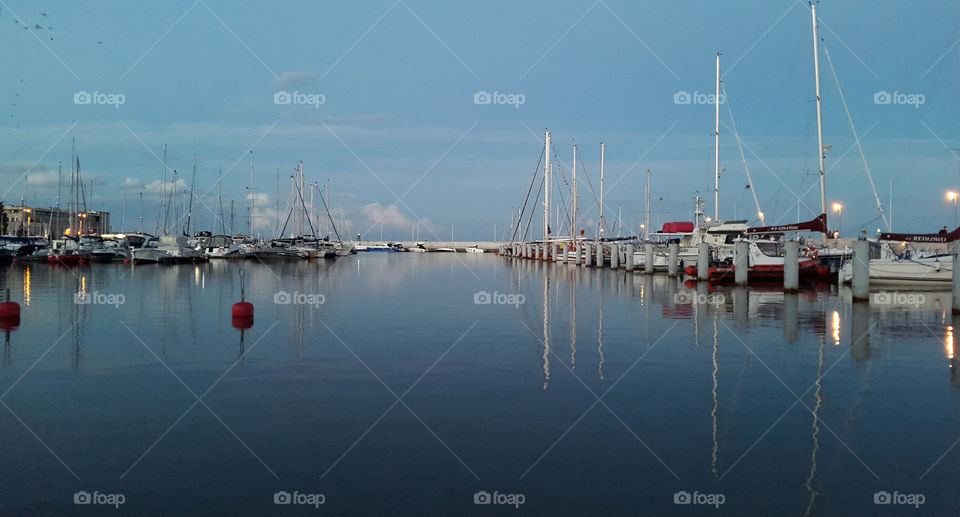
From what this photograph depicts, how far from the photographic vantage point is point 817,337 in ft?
68.0

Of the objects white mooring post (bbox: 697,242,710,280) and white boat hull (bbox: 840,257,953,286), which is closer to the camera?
white boat hull (bbox: 840,257,953,286)

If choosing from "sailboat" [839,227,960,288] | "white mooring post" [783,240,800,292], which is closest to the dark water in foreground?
"white mooring post" [783,240,800,292]

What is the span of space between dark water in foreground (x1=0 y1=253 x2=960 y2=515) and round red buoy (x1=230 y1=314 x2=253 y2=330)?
307mm

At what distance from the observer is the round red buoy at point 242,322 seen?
22.8 meters

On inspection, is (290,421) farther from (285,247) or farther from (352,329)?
(285,247)

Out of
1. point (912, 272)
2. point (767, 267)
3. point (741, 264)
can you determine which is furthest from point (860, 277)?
point (767, 267)

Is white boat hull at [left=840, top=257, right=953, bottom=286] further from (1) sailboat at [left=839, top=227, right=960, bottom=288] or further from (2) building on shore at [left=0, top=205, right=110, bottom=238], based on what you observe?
(2) building on shore at [left=0, top=205, right=110, bottom=238]

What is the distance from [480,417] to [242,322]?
555 inches

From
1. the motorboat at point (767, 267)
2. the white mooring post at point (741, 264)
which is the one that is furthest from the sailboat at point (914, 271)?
the motorboat at point (767, 267)

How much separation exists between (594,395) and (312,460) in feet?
18.1

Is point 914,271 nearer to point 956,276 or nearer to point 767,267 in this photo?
point 767,267

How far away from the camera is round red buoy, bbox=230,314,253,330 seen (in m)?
22.8

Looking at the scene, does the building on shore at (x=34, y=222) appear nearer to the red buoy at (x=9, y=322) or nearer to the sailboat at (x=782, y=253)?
the sailboat at (x=782, y=253)

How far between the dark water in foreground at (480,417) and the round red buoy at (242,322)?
1.01 ft
